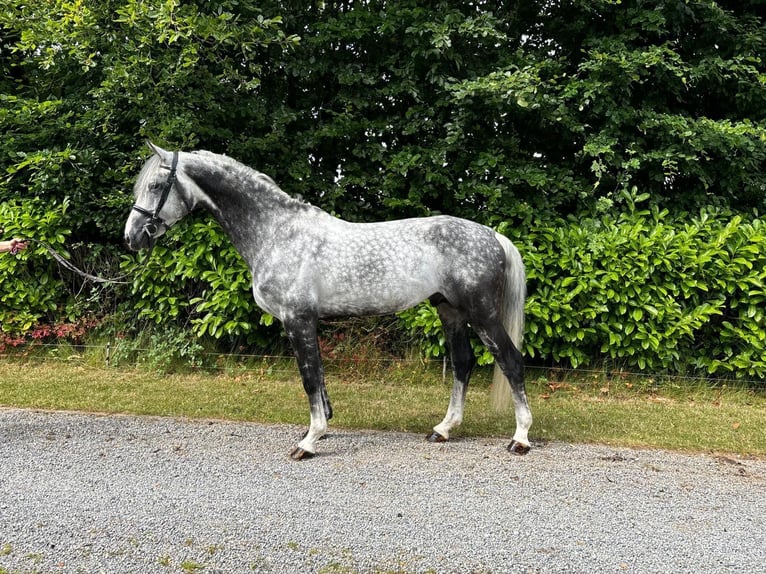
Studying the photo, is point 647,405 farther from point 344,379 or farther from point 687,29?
point 687,29

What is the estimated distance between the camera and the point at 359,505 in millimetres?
3236

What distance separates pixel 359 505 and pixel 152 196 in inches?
101

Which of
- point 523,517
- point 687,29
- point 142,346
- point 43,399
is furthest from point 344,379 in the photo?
point 687,29

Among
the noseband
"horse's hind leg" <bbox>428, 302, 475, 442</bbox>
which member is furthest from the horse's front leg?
the noseband

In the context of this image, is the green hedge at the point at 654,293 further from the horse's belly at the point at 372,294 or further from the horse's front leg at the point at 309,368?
the horse's front leg at the point at 309,368

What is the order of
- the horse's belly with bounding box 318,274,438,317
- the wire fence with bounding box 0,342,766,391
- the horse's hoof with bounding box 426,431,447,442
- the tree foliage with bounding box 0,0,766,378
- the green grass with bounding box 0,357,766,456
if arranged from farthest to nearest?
the wire fence with bounding box 0,342,766,391, the tree foliage with bounding box 0,0,766,378, the green grass with bounding box 0,357,766,456, the horse's hoof with bounding box 426,431,447,442, the horse's belly with bounding box 318,274,438,317

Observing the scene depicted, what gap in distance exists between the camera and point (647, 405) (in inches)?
228

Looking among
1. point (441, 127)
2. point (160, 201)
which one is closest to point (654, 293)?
point (441, 127)

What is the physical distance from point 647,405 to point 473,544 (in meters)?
3.77

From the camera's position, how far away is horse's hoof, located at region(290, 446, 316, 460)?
4059 millimetres

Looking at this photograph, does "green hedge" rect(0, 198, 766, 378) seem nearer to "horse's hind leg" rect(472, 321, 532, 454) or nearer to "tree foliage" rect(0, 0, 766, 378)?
"tree foliage" rect(0, 0, 766, 378)

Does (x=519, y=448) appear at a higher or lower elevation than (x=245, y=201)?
lower

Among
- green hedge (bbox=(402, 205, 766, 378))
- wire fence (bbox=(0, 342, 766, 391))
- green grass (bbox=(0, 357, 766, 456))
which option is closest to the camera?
green grass (bbox=(0, 357, 766, 456))

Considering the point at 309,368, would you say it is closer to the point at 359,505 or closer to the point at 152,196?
the point at 359,505
